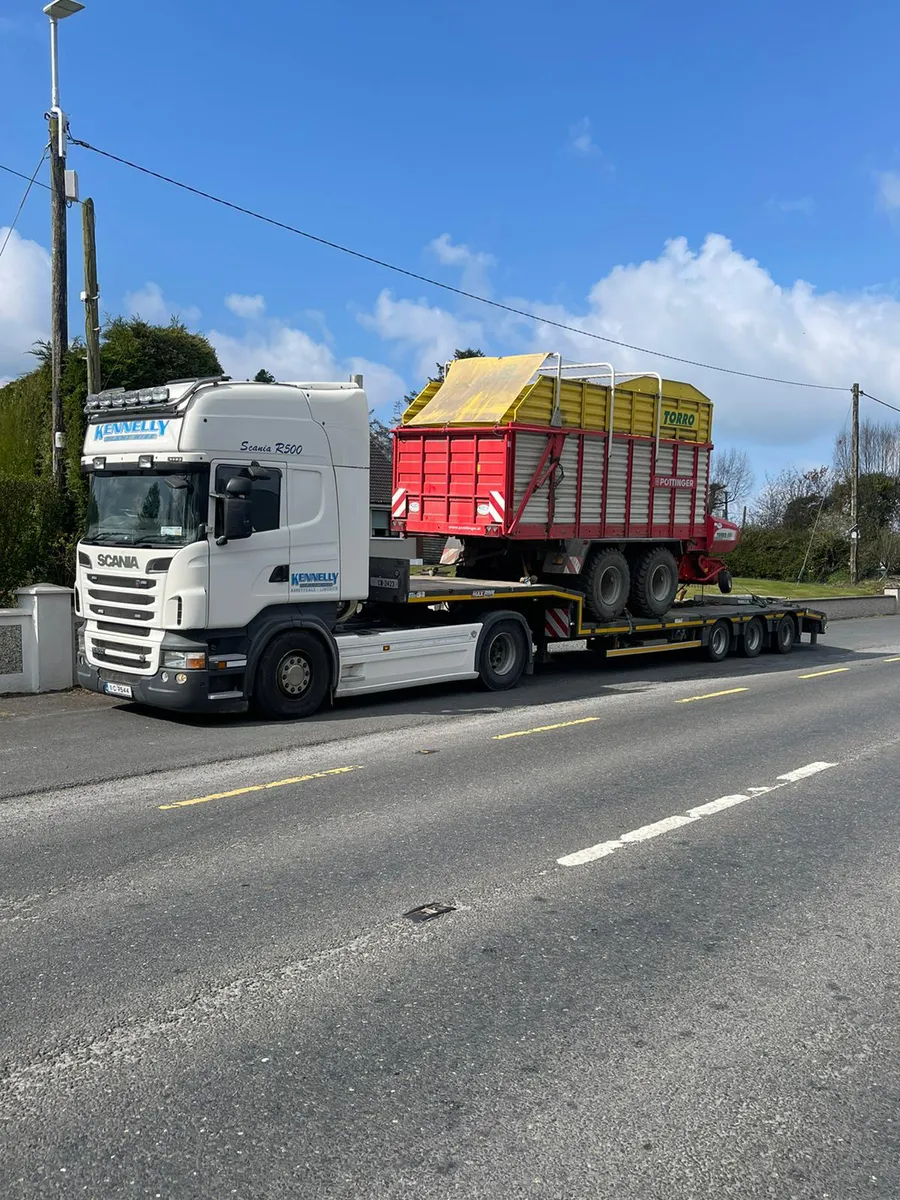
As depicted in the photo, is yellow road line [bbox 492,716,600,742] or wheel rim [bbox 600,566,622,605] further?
wheel rim [bbox 600,566,622,605]

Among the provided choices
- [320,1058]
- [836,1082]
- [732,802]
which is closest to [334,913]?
[320,1058]

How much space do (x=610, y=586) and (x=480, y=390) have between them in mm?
3421

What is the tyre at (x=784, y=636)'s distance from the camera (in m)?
19.2

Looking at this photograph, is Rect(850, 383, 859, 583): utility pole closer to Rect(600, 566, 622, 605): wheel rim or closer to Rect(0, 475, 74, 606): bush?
Rect(600, 566, 622, 605): wheel rim

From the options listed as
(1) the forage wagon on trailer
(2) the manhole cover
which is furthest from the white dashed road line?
(1) the forage wagon on trailer

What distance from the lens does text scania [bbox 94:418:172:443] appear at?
10555 mm

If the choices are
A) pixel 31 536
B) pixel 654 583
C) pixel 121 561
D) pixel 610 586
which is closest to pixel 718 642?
pixel 654 583

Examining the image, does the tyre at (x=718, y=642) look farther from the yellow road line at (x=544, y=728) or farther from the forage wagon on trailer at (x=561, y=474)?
the yellow road line at (x=544, y=728)

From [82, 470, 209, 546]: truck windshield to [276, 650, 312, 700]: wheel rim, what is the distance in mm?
1617

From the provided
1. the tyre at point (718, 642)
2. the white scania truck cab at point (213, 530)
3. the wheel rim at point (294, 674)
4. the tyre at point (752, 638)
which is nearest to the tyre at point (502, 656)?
the white scania truck cab at point (213, 530)

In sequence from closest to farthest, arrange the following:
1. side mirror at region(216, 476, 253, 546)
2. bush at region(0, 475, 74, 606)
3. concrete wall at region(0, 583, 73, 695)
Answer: side mirror at region(216, 476, 253, 546) < concrete wall at region(0, 583, 73, 695) < bush at region(0, 475, 74, 606)

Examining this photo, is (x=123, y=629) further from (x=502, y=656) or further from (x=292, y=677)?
(x=502, y=656)

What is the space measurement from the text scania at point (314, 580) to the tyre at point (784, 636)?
10418mm

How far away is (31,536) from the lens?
49.2ft
